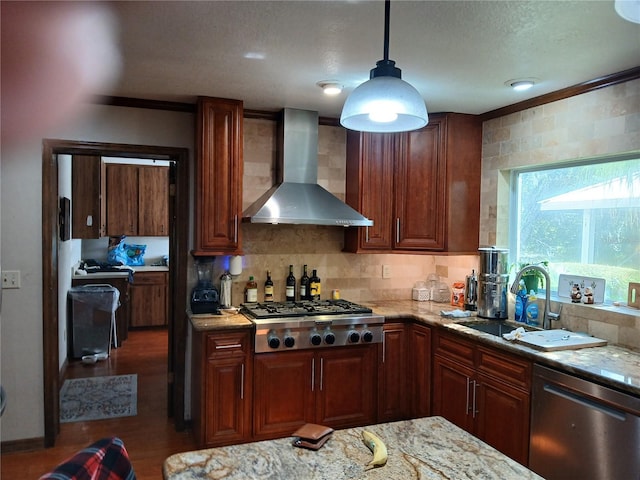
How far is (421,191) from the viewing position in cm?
371

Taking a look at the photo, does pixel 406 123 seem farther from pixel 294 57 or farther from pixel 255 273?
pixel 255 273

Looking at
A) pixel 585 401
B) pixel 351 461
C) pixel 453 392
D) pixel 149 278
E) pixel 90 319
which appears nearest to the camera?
pixel 351 461

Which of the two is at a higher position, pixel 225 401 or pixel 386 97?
pixel 386 97

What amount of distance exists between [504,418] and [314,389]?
123 centimetres

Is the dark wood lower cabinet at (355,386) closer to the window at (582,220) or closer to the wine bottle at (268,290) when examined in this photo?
the wine bottle at (268,290)

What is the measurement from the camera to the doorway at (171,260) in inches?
125

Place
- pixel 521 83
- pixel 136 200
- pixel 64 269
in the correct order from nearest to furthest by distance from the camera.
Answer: pixel 521 83 < pixel 64 269 < pixel 136 200

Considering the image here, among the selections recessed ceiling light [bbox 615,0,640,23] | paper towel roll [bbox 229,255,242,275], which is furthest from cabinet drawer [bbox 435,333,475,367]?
recessed ceiling light [bbox 615,0,640,23]

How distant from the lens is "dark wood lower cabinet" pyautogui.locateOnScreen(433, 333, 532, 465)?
259 cm

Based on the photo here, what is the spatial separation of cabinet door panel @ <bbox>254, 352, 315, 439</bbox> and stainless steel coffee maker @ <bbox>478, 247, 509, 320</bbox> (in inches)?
50.8

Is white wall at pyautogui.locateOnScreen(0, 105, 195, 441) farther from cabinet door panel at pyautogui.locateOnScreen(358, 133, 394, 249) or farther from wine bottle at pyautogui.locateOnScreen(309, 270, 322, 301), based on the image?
cabinet door panel at pyautogui.locateOnScreen(358, 133, 394, 249)

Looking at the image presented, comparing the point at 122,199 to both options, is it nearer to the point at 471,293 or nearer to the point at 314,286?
the point at 314,286

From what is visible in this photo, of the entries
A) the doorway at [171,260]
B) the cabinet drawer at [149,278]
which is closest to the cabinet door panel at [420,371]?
the doorway at [171,260]

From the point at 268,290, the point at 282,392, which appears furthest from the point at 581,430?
the point at 268,290
